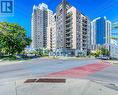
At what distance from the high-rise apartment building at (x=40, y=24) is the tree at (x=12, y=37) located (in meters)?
109

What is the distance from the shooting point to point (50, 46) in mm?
158625

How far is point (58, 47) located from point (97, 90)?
394 feet

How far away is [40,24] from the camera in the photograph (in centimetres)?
18312

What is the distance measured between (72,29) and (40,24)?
69.2m

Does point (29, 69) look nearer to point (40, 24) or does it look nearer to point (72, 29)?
point (72, 29)

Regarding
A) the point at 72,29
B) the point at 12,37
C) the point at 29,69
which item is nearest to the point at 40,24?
the point at 72,29

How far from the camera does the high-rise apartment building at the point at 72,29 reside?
11575 centimetres

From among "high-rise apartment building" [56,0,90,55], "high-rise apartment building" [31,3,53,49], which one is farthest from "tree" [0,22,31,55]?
"high-rise apartment building" [31,3,53,49]

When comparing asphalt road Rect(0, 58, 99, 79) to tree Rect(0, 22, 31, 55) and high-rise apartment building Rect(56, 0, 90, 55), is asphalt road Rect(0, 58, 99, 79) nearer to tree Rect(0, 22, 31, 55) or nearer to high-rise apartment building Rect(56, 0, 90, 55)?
tree Rect(0, 22, 31, 55)

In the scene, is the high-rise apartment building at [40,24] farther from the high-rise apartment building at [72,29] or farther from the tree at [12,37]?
the tree at [12,37]

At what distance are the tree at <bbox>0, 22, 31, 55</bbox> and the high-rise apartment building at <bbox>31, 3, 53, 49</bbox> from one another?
109m

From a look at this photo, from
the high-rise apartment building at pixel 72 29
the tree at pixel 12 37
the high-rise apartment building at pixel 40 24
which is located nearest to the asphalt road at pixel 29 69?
the tree at pixel 12 37

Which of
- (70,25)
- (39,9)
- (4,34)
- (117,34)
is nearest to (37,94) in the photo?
(117,34)

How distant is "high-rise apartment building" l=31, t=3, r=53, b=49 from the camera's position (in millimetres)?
182125
